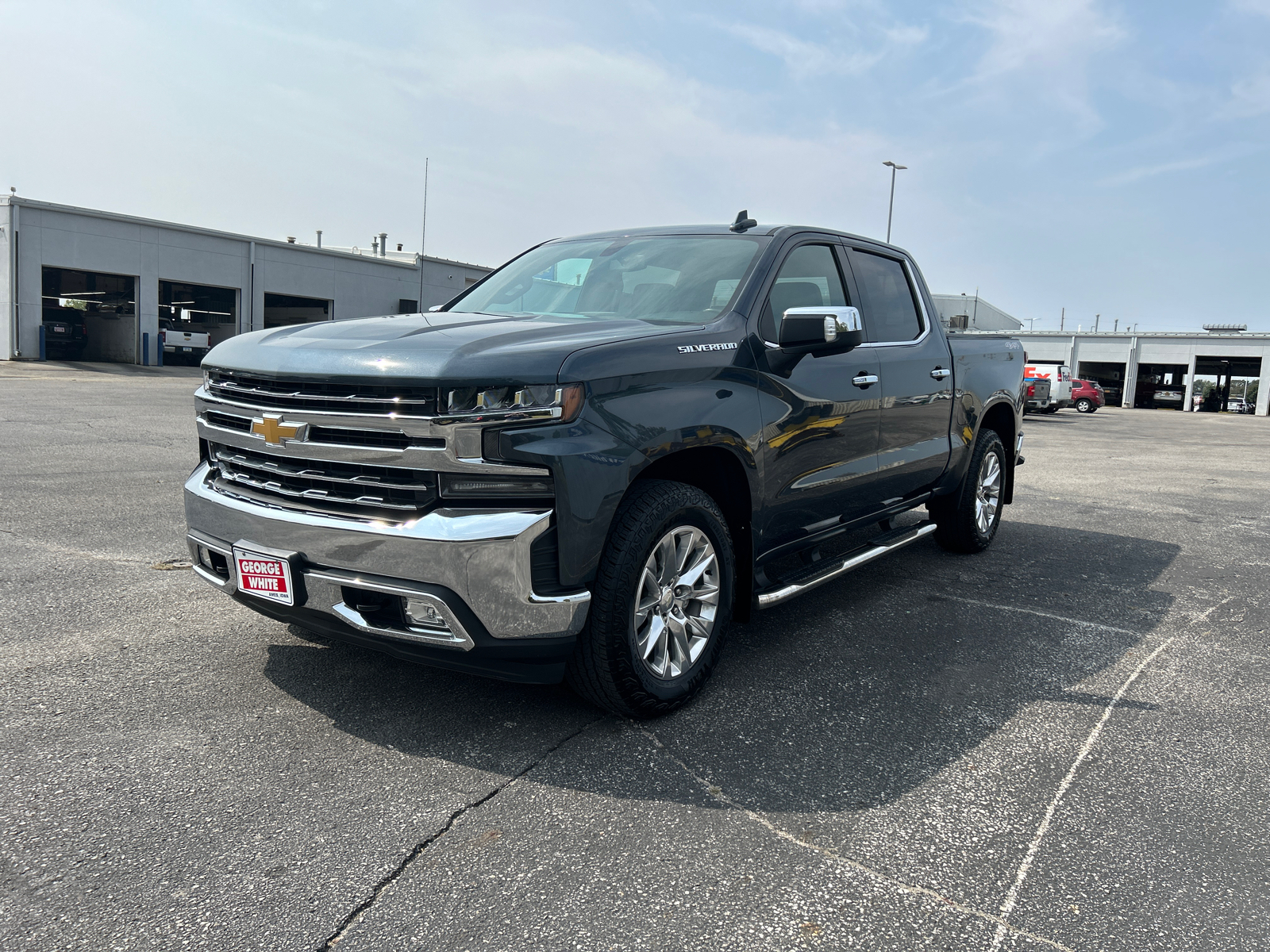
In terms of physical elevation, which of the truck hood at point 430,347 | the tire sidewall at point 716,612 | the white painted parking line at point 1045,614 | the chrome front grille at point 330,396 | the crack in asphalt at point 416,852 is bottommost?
the crack in asphalt at point 416,852

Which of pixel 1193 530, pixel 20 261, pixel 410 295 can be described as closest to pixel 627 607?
pixel 1193 530

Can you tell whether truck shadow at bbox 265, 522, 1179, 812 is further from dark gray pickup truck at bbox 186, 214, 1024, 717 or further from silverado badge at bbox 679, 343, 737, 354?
silverado badge at bbox 679, 343, 737, 354

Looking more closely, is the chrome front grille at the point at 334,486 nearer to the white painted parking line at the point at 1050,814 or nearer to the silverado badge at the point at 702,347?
the silverado badge at the point at 702,347

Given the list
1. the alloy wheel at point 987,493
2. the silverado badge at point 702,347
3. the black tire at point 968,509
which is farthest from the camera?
the alloy wheel at point 987,493

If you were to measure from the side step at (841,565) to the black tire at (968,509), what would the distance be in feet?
1.94

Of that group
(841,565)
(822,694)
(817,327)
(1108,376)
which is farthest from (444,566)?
(1108,376)

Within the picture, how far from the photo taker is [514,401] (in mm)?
2896

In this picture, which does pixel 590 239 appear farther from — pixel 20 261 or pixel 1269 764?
pixel 20 261

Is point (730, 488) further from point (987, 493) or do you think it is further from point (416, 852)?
point (987, 493)

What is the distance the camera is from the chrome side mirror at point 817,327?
3773 mm

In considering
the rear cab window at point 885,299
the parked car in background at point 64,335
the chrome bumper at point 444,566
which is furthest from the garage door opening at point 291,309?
the chrome bumper at point 444,566

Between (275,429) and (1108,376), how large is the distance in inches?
2877

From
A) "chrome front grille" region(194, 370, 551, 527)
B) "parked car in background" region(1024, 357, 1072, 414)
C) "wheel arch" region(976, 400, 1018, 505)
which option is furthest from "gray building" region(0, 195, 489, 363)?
"chrome front grille" region(194, 370, 551, 527)

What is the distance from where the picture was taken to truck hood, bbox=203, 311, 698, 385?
2.89m
